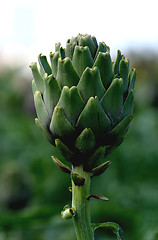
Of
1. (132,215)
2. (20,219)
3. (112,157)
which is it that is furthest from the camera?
(112,157)

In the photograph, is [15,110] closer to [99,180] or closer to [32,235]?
[99,180]

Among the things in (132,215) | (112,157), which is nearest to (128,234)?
(132,215)

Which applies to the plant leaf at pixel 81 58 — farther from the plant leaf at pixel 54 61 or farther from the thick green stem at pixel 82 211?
the thick green stem at pixel 82 211

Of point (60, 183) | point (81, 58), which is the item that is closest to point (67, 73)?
point (81, 58)

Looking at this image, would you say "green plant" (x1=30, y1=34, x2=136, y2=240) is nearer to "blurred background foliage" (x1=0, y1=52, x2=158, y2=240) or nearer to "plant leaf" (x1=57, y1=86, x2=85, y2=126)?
"plant leaf" (x1=57, y1=86, x2=85, y2=126)

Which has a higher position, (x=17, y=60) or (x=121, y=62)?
(x=17, y=60)

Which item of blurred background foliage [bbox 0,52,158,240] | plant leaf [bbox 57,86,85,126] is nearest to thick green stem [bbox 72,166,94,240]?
plant leaf [bbox 57,86,85,126]

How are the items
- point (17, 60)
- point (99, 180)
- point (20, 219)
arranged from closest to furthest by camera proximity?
point (20, 219) < point (99, 180) < point (17, 60)

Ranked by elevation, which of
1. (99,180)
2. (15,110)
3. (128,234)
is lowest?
(128,234)
